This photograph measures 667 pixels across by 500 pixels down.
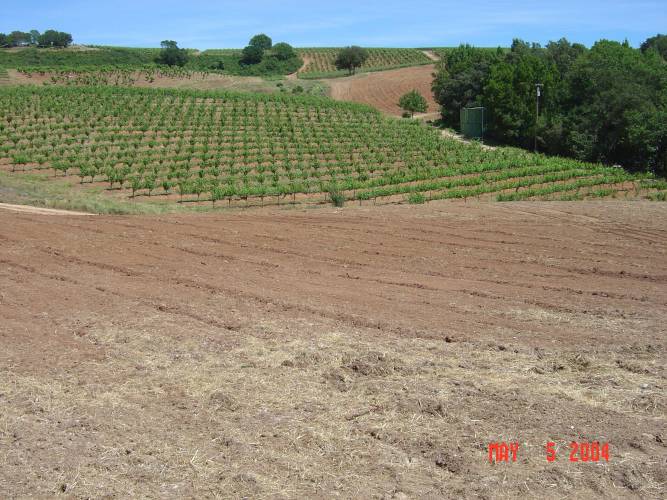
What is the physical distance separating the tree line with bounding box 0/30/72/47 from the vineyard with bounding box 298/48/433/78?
53715 mm

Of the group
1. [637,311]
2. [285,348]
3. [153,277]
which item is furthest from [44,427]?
[637,311]

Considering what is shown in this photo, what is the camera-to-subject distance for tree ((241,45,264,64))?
465ft

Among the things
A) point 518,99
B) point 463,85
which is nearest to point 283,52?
point 463,85

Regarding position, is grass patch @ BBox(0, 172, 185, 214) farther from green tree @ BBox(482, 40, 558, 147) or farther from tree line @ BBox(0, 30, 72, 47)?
tree line @ BBox(0, 30, 72, 47)

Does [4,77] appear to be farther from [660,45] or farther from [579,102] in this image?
[660,45]

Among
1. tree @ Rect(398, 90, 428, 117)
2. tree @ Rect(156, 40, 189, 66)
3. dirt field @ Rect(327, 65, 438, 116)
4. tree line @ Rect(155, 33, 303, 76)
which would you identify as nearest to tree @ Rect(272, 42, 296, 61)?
tree line @ Rect(155, 33, 303, 76)

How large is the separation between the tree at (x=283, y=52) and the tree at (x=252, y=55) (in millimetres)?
4977

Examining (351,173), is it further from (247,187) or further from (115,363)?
(115,363)

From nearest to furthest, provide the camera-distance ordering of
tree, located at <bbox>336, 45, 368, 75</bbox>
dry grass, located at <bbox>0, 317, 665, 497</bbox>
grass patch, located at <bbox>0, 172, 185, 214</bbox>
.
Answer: dry grass, located at <bbox>0, 317, 665, 497</bbox>, grass patch, located at <bbox>0, 172, 185, 214</bbox>, tree, located at <bbox>336, 45, 368, 75</bbox>

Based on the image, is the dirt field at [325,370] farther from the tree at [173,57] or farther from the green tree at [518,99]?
the tree at [173,57]

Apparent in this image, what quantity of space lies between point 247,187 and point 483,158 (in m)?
21.0

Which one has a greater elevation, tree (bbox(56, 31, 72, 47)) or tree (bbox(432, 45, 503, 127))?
tree (bbox(56, 31, 72, 47))

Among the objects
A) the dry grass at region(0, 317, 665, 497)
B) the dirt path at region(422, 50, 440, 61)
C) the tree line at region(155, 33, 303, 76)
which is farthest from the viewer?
the dirt path at region(422, 50, 440, 61)

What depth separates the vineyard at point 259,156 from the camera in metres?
34.1
